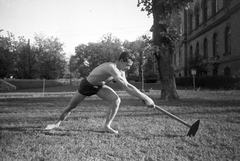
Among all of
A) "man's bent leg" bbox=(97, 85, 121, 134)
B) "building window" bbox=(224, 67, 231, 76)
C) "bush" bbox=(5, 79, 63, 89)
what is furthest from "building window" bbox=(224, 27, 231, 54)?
"bush" bbox=(5, 79, 63, 89)

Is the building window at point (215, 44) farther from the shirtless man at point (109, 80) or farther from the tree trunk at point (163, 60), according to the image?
the shirtless man at point (109, 80)

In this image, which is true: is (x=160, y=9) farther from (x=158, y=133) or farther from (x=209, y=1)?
(x=209, y=1)

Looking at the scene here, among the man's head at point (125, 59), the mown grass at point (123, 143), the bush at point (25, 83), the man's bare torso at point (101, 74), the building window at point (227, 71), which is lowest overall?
the mown grass at point (123, 143)

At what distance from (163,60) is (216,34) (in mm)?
19289

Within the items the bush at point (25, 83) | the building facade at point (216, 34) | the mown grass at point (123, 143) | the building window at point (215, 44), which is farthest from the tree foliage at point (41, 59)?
the mown grass at point (123, 143)

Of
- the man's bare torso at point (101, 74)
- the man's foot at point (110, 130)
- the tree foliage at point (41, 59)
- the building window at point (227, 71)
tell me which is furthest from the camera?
the tree foliage at point (41, 59)

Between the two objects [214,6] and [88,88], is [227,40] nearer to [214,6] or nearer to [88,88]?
[214,6]

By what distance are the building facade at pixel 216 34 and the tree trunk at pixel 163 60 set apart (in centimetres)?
535

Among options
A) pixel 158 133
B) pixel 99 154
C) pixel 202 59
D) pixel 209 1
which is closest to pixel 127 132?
pixel 158 133

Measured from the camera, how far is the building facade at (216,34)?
70.5ft

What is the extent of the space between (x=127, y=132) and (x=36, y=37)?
48.5 meters

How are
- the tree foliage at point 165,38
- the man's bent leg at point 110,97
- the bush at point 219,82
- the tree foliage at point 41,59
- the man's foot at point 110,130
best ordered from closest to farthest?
the man's foot at point 110,130
the man's bent leg at point 110,97
the tree foliage at point 165,38
the bush at point 219,82
the tree foliage at point 41,59

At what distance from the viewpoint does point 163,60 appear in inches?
434

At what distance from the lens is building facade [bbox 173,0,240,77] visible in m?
21.5
